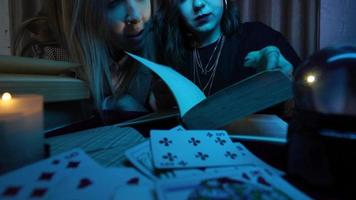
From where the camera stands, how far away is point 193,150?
0.41 meters

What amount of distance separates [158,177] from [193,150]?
3.6 inches

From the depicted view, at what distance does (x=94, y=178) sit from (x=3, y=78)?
1.26ft

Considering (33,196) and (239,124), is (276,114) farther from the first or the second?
(33,196)

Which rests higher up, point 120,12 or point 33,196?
point 120,12

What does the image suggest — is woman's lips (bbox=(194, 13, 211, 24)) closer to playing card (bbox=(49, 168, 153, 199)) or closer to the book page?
the book page

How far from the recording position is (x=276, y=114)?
0.84 metres

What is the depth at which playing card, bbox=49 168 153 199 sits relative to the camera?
0.28 meters

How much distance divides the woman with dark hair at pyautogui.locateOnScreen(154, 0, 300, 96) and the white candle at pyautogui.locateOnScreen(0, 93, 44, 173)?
555 mm

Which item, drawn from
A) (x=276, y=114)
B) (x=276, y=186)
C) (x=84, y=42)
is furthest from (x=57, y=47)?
(x=276, y=186)

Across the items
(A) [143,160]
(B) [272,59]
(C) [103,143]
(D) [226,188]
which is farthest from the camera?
(B) [272,59]

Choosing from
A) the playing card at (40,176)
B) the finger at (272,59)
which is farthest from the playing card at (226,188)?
the finger at (272,59)

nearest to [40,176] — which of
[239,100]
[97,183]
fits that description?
[97,183]

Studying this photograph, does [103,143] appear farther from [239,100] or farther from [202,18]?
[202,18]

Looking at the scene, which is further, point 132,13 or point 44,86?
point 132,13
